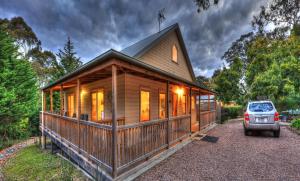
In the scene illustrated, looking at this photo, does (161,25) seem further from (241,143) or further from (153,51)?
(241,143)

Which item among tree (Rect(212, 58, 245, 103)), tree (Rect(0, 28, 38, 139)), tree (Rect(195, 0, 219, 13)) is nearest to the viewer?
tree (Rect(195, 0, 219, 13))

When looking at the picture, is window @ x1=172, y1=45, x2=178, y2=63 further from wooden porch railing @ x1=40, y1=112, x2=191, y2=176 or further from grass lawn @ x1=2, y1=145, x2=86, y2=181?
grass lawn @ x1=2, y1=145, x2=86, y2=181

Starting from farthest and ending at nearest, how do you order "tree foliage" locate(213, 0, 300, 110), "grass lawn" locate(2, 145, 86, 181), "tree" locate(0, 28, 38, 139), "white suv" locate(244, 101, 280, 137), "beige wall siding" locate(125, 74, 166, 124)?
"tree" locate(0, 28, 38, 139) < "tree foliage" locate(213, 0, 300, 110) < "white suv" locate(244, 101, 280, 137) < "beige wall siding" locate(125, 74, 166, 124) < "grass lawn" locate(2, 145, 86, 181)

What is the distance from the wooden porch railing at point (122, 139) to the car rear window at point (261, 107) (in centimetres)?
452

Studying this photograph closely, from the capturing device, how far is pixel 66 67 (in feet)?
56.1

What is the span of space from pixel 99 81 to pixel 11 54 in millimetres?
7685

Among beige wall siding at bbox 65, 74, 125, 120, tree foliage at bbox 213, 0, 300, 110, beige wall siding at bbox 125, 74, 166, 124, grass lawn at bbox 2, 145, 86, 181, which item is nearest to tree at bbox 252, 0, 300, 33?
tree foliage at bbox 213, 0, 300, 110

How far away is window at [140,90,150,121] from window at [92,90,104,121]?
224cm

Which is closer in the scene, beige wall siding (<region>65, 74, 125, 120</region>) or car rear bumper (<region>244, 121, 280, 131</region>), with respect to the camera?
beige wall siding (<region>65, 74, 125, 120</region>)

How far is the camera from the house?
364cm

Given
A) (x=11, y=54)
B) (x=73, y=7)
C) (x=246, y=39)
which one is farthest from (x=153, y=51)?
(x=246, y=39)

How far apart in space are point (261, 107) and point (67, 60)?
19.0 meters

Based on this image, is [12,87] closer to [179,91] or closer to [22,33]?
[179,91]

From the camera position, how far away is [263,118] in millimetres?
7324
